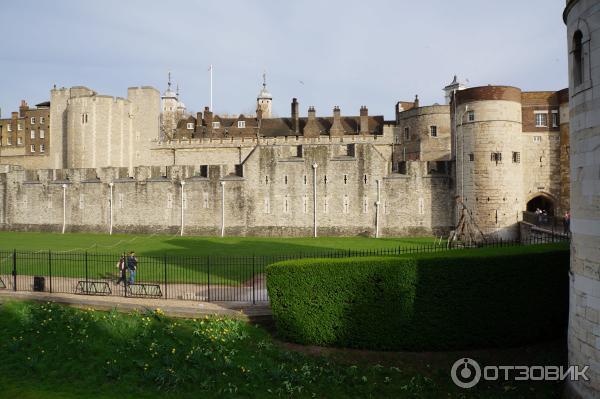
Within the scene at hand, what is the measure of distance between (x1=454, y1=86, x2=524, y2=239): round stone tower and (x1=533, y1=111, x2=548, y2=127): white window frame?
3728mm

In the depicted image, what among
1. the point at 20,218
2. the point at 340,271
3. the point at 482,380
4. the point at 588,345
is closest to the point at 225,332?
the point at 340,271

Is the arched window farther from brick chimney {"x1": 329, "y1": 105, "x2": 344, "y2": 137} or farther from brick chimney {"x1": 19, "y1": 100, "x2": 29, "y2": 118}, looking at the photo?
brick chimney {"x1": 19, "y1": 100, "x2": 29, "y2": 118}

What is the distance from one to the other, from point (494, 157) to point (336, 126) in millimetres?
23466

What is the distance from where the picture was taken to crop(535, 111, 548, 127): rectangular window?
32372mm

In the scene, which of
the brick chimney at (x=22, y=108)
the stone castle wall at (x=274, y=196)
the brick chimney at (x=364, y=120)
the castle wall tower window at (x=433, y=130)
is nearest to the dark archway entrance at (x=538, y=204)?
the stone castle wall at (x=274, y=196)

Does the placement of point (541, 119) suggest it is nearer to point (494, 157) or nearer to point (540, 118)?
point (540, 118)

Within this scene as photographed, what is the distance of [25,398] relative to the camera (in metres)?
10.1

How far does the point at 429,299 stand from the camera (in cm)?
1223

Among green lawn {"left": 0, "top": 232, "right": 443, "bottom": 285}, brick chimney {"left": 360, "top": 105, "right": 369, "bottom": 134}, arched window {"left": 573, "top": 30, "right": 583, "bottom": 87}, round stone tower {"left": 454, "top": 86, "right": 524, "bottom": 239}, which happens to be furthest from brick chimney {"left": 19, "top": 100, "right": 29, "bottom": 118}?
arched window {"left": 573, "top": 30, "right": 583, "bottom": 87}

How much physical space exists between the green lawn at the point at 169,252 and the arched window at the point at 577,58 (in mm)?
10305

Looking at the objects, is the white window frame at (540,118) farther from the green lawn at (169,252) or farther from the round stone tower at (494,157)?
the green lawn at (169,252)

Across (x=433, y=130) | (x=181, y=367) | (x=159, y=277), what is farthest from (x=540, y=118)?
(x=181, y=367)

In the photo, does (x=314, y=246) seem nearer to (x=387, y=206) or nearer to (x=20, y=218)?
(x=387, y=206)

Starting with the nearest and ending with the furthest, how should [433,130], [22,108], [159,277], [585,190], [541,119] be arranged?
[585,190], [159,277], [541,119], [433,130], [22,108]
